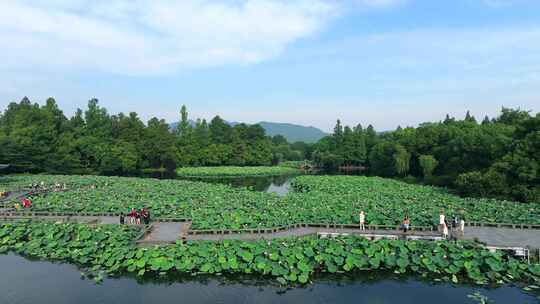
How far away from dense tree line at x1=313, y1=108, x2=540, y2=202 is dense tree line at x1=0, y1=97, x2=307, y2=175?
98.5 feet

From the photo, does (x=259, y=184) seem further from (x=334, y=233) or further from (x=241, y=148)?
(x=334, y=233)

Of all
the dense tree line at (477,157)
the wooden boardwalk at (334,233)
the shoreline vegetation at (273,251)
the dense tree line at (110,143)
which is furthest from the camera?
the dense tree line at (110,143)

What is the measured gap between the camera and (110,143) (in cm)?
6359

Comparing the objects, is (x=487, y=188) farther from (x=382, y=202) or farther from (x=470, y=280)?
(x=470, y=280)

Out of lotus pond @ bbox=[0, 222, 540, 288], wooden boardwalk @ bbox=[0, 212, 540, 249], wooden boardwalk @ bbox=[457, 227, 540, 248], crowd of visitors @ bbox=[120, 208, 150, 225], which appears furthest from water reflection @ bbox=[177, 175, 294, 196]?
lotus pond @ bbox=[0, 222, 540, 288]

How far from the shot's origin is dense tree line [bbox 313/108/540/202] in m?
30.4

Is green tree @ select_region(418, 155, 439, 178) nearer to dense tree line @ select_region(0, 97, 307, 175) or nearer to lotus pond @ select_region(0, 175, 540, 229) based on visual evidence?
lotus pond @ select_region(0, 175, 540, 229)

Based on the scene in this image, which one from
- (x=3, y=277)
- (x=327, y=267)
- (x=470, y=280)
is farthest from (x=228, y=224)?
(x=470, y=280)

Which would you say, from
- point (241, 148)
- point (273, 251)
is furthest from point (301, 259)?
point (241, 148)

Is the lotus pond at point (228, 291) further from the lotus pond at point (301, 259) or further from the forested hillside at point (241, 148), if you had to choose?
the forested hillside at point (241, 148)

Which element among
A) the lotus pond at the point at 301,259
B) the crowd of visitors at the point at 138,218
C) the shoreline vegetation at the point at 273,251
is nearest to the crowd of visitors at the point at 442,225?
the shoreline vegetation at the point at 273,251

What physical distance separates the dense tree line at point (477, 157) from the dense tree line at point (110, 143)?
98.5 ft

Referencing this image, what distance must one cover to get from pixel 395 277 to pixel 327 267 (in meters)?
2.72

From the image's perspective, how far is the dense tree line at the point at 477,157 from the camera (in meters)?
30.4
